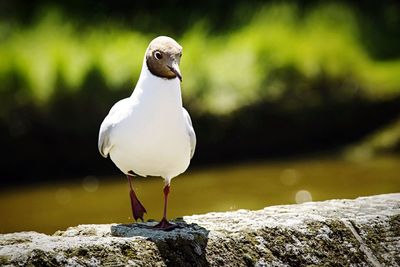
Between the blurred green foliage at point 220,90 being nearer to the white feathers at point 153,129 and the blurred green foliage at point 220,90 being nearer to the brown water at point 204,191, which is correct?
the brown water at point 204,191

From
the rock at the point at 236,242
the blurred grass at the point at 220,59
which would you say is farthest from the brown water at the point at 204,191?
the rock at the point at 236,242

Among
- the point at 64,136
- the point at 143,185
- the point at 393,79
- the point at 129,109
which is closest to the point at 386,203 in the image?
the point at 129,109

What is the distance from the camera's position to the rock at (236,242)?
2.59 metres

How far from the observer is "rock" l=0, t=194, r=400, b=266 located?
102 inches

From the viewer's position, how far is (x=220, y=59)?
26.7 ft

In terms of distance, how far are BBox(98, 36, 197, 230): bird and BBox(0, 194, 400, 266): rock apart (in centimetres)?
18

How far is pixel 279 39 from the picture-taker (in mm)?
8555

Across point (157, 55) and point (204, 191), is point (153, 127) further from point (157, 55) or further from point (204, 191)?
point (204, 191)

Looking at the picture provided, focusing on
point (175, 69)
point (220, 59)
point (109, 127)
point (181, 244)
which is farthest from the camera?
Answer: point (220, 59)

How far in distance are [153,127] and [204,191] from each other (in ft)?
11.9

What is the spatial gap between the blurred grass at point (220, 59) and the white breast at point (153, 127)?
13.8 ft

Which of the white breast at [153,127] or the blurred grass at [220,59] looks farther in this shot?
the blurred grass at [220,59]

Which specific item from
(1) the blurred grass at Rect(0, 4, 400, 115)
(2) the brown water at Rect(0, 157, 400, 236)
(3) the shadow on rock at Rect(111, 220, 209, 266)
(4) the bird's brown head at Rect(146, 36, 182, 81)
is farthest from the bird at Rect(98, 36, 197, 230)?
(1) the blurred grass at Rect(0, 4, 400, 115)

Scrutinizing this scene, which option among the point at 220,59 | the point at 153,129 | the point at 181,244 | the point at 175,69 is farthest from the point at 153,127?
the point at 220,59
